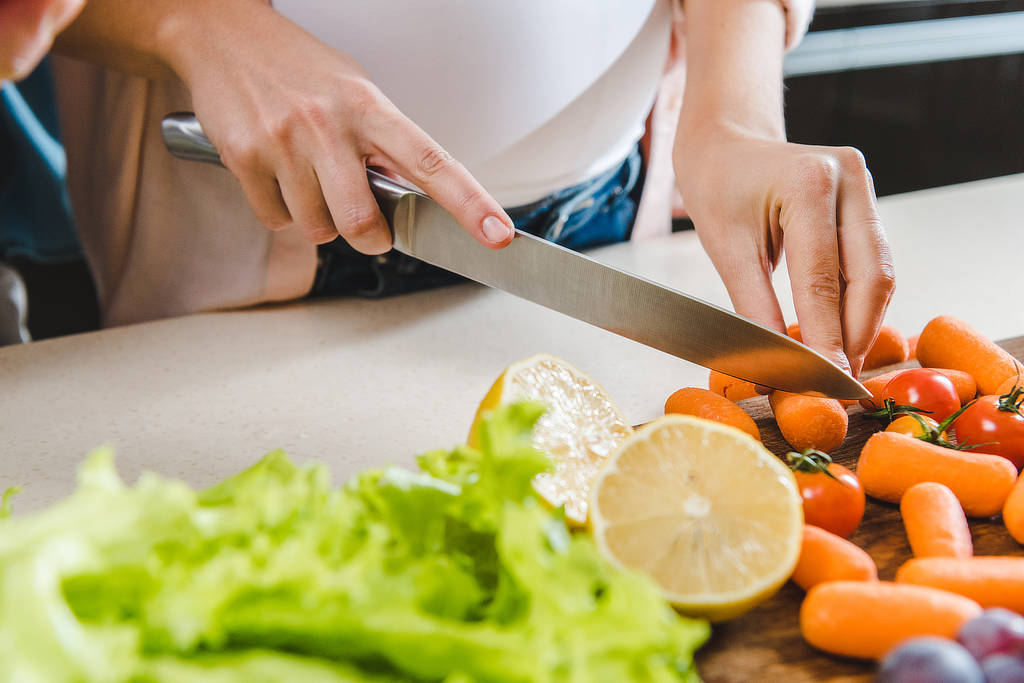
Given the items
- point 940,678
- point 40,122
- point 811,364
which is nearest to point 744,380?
point 811,364

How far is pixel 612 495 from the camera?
63 centimetres

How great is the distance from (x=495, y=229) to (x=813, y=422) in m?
0.37

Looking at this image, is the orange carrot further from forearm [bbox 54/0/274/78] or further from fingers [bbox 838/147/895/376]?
forearm [bbox 54/0/274/78]

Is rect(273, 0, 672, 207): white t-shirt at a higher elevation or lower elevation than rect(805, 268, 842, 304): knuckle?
higher

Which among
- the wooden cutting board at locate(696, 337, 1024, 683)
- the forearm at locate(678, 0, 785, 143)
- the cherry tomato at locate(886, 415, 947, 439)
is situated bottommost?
the wooden cutting board at locate(696, 337, 1024, 683)

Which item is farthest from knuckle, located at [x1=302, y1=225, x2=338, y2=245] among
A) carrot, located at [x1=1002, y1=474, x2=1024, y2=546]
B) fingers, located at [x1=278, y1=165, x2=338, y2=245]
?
carrot, located at [x1=1002, y1=474, x2=1024, y2=546]

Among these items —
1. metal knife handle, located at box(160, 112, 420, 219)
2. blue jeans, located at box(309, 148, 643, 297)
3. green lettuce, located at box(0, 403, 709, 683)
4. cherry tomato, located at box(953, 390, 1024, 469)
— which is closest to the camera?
green lettuce, located at box(0, 403, 709, 683)

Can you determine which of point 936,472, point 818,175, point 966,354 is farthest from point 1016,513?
point 818,175

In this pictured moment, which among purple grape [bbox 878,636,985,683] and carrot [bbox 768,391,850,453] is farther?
carrot [bbox 768,391,850,453]

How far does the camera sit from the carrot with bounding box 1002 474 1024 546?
2.37 feet

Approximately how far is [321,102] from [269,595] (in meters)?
0.58

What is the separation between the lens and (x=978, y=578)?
2.03 feet

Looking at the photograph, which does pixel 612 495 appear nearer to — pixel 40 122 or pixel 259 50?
pixel 259 50

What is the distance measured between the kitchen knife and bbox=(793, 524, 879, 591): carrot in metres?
0.24
